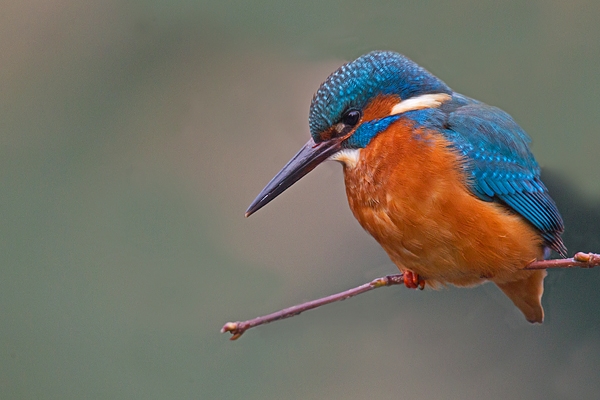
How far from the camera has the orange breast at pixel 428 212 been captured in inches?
75.0

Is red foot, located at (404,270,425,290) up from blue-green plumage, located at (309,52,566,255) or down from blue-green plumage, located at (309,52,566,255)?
down

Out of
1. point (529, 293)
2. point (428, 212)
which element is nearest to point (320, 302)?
point (428, 212)

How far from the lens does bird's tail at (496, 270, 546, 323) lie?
7.43 ft

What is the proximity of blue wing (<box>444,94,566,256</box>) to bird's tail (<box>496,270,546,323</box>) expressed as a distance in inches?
5.8

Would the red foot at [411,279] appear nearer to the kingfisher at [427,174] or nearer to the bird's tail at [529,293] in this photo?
the kingfisher at [427,174]

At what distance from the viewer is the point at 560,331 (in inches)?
101

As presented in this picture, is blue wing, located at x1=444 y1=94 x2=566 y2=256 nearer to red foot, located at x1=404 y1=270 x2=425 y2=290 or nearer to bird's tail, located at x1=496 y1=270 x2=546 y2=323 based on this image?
bird's tail, located at x1=496 y1=270 x2=546 y2=323

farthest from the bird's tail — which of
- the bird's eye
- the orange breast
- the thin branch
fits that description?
the bird's eye

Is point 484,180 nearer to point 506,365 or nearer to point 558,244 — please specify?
point 558,244

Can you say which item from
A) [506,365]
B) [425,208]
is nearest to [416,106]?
[425,208]

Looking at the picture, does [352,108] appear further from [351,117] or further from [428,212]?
[428,212]

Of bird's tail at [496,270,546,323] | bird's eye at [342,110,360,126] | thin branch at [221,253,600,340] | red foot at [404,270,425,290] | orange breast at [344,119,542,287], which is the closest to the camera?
thin branch at [221,253,600,340]

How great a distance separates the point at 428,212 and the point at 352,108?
390 millimetres

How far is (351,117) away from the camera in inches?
79.8
